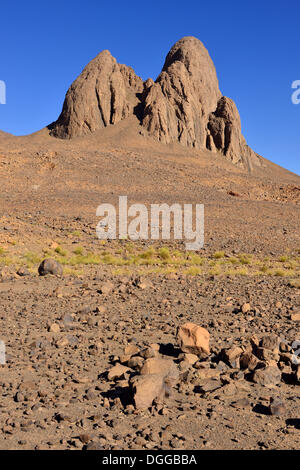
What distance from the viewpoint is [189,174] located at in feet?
146

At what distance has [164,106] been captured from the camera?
6184 cm

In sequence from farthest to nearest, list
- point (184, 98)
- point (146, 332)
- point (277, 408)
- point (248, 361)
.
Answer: point (184, 98) < point (146, 332) < point (248, 361) < point (277, 408)

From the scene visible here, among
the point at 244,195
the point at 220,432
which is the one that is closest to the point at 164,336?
the point at 220,432

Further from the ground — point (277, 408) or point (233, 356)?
point (233, 356)

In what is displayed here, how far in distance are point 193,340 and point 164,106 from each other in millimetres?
60014

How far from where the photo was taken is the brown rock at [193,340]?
5.73m


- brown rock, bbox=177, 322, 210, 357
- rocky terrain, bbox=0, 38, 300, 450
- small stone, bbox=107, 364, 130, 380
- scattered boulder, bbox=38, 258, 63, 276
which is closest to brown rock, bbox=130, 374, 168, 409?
rocky terrain, bbox=0, 38, 300, 450

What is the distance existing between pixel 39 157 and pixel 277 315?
38564mm

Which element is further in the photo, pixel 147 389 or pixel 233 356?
pixel 233 356

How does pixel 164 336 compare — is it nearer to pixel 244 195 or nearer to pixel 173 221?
pixel 173 221

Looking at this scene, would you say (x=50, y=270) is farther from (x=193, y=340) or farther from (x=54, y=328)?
(x=193, y=340)

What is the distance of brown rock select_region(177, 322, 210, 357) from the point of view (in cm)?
573

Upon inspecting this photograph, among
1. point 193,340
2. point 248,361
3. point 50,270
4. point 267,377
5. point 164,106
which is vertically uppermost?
point 164,106

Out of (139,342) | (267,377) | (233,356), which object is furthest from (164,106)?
(267,377)
